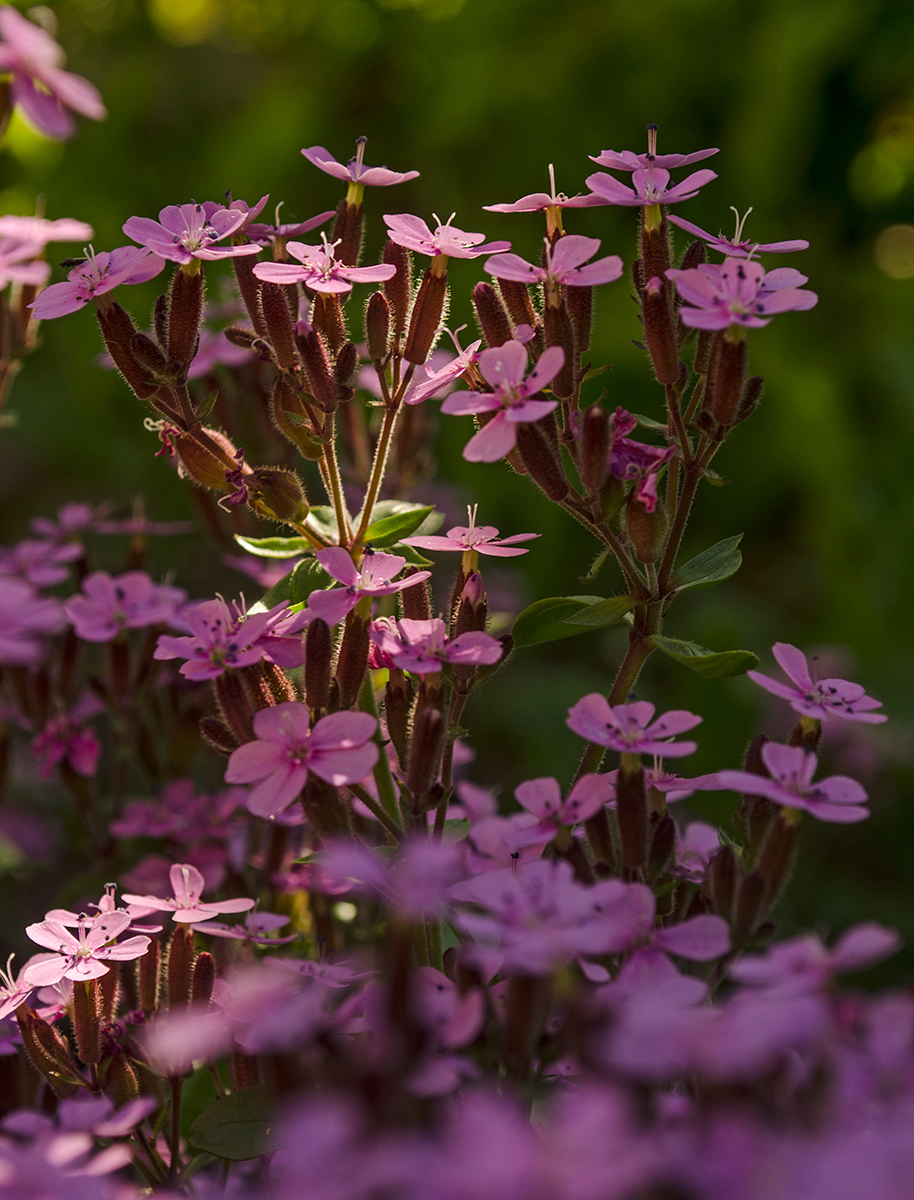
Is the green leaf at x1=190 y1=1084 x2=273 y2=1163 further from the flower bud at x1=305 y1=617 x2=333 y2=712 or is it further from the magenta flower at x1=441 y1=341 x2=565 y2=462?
the magenta flower at x1=441 y1=341 x2=565 y2=462

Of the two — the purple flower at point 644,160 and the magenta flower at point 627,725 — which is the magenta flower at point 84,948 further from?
the purple flower at point 644,160

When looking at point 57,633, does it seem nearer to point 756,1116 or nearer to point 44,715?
point 44,715

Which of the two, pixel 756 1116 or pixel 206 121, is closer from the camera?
pixel 756 1116

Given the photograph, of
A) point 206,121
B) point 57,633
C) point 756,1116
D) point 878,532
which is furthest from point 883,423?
point 756,1116

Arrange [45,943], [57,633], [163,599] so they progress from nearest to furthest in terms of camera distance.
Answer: [45,943], [163,599], [57,633]

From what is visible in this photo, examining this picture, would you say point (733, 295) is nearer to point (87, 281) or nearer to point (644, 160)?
point (644, 160)

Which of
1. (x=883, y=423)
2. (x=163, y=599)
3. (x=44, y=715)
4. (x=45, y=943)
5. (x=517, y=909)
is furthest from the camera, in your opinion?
(x=883, y=423)

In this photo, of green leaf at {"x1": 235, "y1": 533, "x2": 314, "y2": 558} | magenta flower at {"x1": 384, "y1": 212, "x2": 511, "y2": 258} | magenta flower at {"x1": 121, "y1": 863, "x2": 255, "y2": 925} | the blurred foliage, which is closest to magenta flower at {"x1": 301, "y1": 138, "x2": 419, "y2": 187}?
magenta flower at {"x1": 384, "y1": 212, "x2": 511, "y2": 258}

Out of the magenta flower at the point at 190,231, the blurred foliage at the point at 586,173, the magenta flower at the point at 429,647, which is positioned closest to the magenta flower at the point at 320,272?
the magenta flower at the point at 190,231
